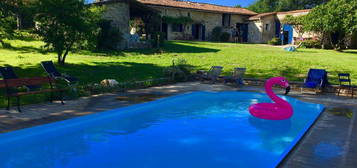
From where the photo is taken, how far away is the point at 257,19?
3934cm

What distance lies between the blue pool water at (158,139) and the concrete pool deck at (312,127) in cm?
31

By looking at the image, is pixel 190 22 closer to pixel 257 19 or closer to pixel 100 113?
pixel 257 19

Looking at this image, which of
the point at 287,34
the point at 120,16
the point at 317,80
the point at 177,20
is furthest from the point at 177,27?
the point at 317,80

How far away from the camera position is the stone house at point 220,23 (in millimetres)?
33919

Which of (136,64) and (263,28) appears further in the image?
(263,28)

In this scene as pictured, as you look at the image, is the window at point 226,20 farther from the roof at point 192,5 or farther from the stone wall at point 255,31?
the stone wall at point 255,31

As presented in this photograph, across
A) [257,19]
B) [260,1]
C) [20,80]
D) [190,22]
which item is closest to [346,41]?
[257,19]

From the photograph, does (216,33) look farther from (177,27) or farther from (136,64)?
(136,64)

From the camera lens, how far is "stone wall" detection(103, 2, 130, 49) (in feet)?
73.5

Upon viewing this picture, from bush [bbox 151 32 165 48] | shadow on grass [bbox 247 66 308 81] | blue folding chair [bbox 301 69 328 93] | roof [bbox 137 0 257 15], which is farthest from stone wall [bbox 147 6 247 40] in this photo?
blue folding chair [bbox 301 69 328 93]

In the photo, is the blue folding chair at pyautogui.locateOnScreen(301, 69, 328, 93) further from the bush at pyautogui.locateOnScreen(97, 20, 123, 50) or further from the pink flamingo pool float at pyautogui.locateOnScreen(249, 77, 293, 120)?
the bush at pyautogui.locateOnScreen(97, 20, 123, 50)

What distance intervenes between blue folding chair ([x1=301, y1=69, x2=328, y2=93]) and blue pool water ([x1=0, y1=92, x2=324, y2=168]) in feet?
5.07

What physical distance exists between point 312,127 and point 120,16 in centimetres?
1923

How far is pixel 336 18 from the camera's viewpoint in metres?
26.2
